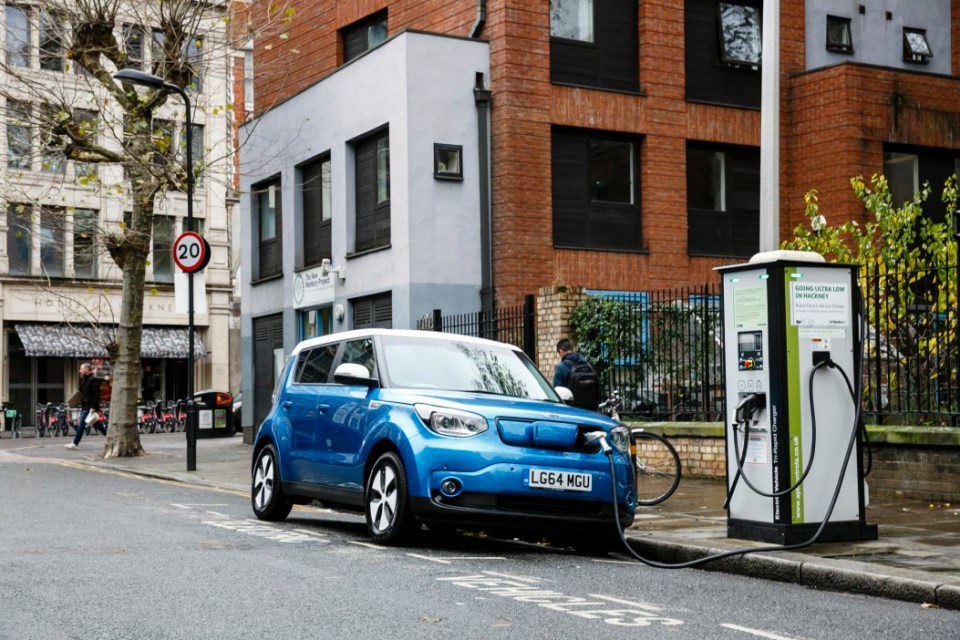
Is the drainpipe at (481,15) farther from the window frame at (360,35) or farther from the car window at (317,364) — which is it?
the car window at (317,364)

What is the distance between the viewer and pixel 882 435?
1353 centimetres

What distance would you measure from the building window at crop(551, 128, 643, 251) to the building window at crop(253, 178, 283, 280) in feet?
23.7

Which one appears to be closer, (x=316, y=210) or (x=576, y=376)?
(x=576, y=376)

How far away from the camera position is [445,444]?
991 centimetres

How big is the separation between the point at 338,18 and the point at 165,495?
15004 millimetres

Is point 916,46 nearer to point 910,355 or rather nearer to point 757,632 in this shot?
point 910,355

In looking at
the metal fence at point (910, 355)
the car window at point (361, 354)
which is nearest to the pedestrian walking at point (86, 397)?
the car window at point (361, 354)

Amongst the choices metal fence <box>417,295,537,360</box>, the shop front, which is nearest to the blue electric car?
metal fence <box>417,295,537,360</box>

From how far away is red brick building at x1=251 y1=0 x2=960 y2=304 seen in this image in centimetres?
2364

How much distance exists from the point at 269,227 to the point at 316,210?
256 centimetres

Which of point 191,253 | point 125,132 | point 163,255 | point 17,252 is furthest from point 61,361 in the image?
point 191,253

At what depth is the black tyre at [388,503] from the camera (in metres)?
10.0

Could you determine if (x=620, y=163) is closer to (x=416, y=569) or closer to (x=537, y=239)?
(x=537, y=239)

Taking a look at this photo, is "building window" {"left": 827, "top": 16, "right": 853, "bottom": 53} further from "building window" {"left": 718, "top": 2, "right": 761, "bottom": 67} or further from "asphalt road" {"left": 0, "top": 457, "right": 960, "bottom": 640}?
"asphalt road" {"left": 0, "top": 457, "right": 960, "bottom": 640}
